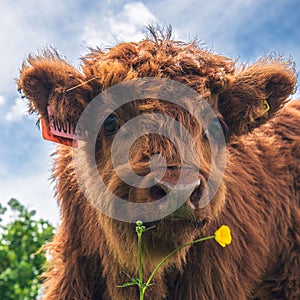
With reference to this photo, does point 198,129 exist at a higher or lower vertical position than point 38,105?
lower

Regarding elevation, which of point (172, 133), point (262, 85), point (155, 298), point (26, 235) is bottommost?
point (155, 298)

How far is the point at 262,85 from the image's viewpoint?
14.0ft

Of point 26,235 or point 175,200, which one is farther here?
point 26,235

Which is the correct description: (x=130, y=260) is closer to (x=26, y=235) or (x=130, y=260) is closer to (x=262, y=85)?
(x=262, y=85)

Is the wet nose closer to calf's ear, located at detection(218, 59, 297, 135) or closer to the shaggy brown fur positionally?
the shaggy brown fur

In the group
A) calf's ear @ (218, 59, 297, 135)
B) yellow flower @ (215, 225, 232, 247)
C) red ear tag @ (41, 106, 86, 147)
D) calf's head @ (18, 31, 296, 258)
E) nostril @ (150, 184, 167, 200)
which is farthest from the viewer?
calf's ear @ (218, 59, 297, 135)

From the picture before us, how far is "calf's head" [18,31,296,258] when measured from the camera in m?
3.24

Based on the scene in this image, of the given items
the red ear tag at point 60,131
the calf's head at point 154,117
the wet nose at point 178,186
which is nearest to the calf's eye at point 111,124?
the calf's head at point 154,117

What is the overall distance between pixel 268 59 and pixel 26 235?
5.88 metres

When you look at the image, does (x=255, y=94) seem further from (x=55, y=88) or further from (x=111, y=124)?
(x=55, y=88)

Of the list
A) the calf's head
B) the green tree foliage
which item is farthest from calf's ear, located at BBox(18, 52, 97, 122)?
the green tree foliage

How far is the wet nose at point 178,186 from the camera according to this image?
292 centimetres

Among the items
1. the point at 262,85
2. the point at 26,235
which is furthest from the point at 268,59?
the point at 26,235

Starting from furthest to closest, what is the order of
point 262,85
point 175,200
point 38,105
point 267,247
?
point 267,247, point 262,85, point 38,105, point 175,200
